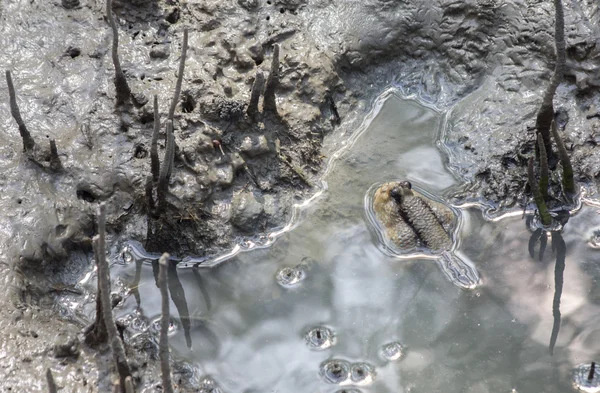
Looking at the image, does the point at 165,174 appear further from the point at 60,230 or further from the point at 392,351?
the point at 392,351

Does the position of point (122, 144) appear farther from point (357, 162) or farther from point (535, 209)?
point (535, 209)

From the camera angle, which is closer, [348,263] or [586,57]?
[348,263]

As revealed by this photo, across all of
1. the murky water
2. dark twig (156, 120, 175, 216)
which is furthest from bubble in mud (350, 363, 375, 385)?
dark twig (156, 120, 175, 216)

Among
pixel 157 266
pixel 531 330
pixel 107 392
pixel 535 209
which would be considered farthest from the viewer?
pixel 535 209

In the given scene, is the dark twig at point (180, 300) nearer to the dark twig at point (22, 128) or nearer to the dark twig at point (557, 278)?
the dark twig at point (22, 128)

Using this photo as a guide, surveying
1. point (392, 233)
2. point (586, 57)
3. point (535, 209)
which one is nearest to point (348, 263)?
point (392, 233)

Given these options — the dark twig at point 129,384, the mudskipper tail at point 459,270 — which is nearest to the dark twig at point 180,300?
the dark twig at point 129,384

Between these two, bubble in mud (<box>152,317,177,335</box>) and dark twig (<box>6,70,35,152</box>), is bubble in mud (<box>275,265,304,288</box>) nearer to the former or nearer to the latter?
bubble in mud (<box>152,317,177,335</box>)
